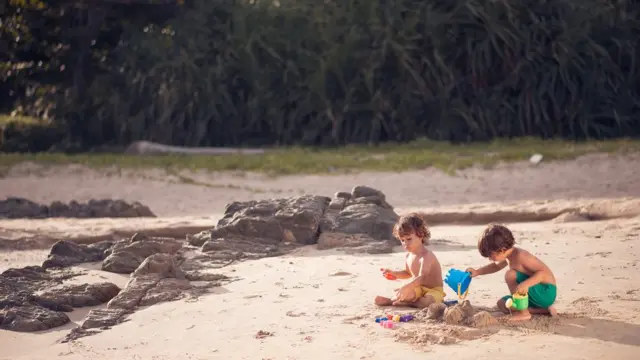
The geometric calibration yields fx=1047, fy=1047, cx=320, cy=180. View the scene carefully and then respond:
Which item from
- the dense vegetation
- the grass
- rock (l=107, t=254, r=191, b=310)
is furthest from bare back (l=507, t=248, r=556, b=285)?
the dense vegetation

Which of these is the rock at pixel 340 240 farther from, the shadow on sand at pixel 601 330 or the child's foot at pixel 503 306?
the shadow on sand at pixel 601 330

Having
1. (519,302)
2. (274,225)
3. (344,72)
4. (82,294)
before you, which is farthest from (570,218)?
(344,72)

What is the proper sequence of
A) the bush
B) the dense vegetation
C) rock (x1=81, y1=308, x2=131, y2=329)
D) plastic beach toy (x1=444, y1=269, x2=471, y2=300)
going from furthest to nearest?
the bush
the dense vegetation
rock (x1=81, y1=308, x2=131, y2=329)
plastic beach toy (x1=444, y1=269, x2=471, y2=300)

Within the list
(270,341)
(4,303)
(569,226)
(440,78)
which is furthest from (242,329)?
(440,78)

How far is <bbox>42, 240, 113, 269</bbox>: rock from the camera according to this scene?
20.6 ft

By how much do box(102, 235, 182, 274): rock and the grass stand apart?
440cm

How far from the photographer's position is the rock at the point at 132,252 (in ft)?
20.1

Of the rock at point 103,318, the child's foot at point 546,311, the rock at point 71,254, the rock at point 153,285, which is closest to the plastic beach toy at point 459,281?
the child's foot at point 546,311

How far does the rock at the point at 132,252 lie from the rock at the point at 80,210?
2225mm

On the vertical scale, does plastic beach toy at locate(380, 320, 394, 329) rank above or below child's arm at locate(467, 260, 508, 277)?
below

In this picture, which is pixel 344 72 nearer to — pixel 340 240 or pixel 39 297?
pixel 340 240

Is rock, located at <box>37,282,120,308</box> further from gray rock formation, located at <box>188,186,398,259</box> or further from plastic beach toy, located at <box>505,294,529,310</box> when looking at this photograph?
plastic beach toy, located at <box>505,294,529,310</box>

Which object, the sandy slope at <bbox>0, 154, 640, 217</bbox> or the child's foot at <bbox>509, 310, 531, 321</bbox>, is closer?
the child's foot at <bbox>509, 310, 531, 321</bbox>

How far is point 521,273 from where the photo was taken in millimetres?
4586
